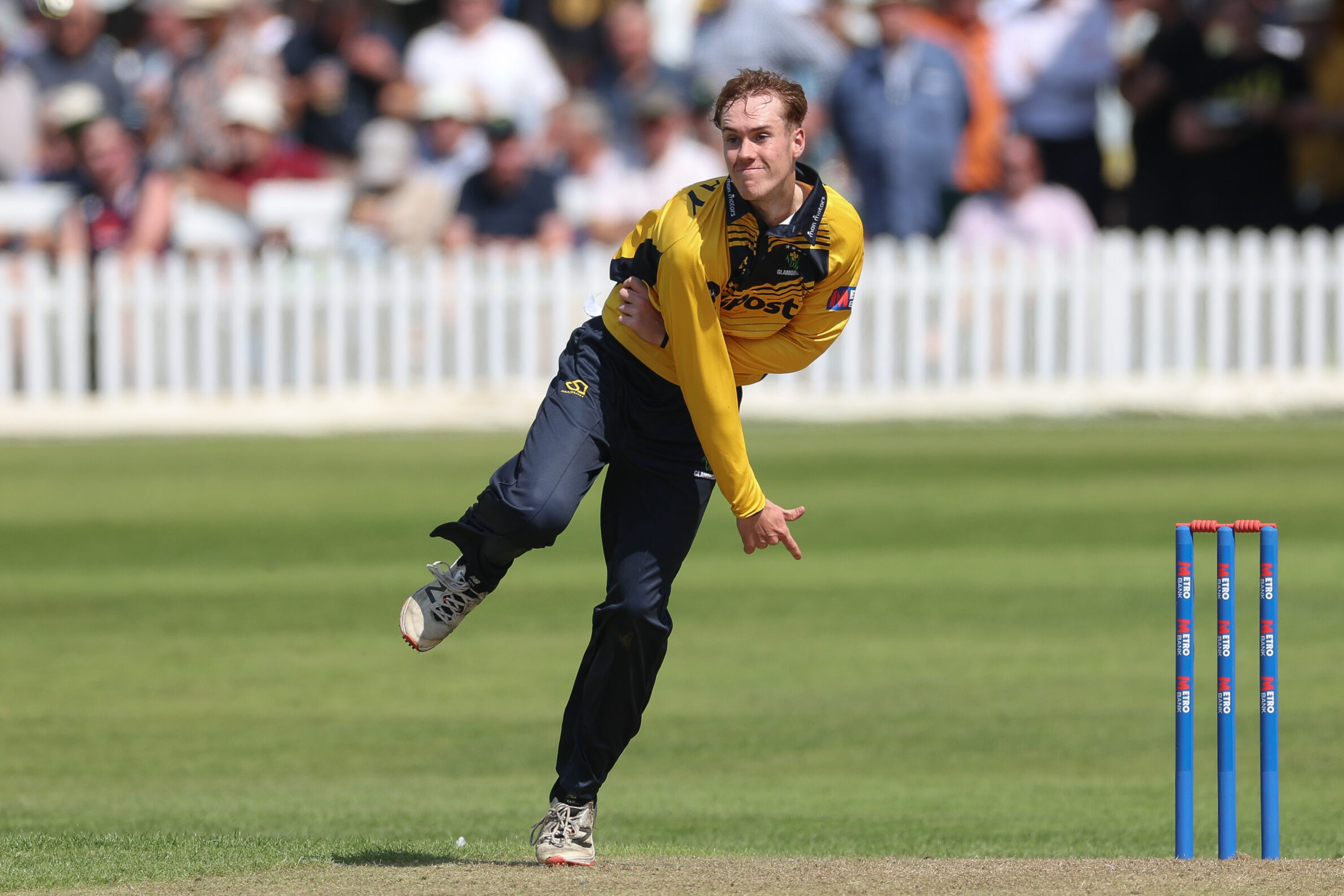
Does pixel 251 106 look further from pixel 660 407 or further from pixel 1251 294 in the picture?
pixel 660 407

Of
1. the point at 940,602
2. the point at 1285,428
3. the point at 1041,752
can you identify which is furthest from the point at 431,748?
the point at 1285,428

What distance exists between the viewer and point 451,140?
17.7 m

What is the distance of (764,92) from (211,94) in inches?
519

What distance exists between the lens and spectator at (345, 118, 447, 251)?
1764 cm

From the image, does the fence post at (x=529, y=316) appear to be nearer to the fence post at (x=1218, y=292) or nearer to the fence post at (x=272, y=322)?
the fence post at (x=272, y=322)

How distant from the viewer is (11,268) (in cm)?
1723

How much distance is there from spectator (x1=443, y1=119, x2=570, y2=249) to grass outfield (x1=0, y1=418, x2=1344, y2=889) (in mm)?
2731

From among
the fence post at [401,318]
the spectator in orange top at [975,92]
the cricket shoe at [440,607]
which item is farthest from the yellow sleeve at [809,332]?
the spectator in orange top at [975,92]

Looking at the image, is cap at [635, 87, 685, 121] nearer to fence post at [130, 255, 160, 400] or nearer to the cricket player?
fence post at [130, 255, 160, 400]

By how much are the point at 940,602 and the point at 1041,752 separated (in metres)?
2.56

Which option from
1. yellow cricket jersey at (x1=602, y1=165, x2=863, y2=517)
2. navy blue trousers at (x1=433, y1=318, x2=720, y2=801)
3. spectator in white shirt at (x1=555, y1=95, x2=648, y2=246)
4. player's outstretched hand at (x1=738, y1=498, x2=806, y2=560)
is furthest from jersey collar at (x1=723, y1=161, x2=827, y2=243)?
spectator in white shirt at (x1=555, y1=95, x2=648, y2=246)

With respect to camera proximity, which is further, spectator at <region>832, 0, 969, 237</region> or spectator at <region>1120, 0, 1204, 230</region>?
spectator at <region>1120, 0, 1204, 230</region>

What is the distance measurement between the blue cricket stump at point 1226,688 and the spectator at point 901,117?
37.0ft

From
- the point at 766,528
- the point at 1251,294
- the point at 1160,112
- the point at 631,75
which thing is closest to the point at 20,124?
the point at 631,75
